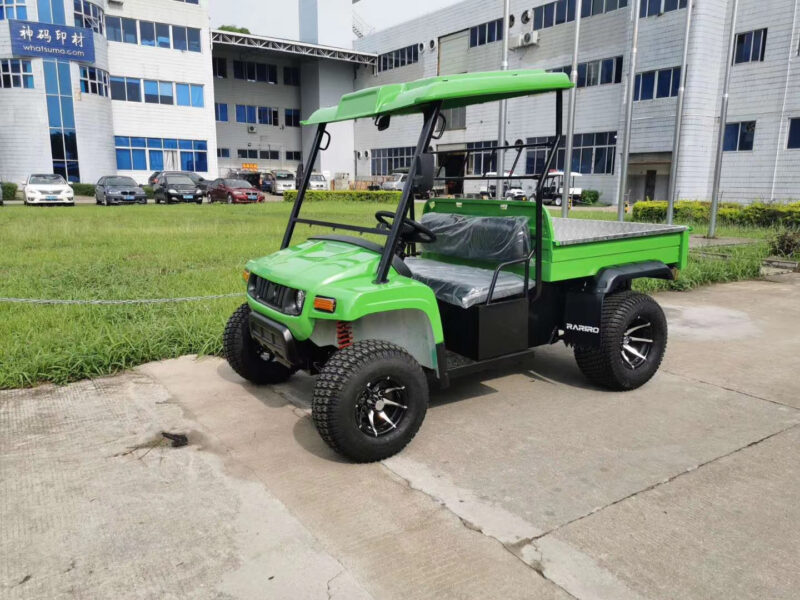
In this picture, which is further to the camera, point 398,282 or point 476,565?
point 398,282

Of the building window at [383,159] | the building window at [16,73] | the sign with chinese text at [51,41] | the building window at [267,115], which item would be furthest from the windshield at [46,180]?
the building window at [267,115]

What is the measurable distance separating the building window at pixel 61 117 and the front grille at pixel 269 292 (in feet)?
124

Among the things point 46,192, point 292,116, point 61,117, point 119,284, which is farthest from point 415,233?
point 292,116

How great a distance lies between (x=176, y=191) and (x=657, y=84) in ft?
72.9

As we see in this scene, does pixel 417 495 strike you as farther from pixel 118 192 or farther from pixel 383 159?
pixel 383 159

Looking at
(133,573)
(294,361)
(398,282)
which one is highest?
(398,282)

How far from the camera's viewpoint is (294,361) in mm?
3859

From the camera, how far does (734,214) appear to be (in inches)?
757

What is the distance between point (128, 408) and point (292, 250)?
160cm

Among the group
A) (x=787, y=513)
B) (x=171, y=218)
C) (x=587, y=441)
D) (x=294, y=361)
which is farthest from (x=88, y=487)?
(x=171, y=218)

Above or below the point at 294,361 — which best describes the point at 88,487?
below

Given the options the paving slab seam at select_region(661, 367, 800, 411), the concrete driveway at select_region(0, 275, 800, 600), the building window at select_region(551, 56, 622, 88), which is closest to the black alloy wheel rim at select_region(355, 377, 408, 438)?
the concrete driveway at select_region(0, 275, 800, 600)

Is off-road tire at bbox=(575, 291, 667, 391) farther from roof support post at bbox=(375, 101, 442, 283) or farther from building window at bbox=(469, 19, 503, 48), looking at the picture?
building window at bbox=(469, 19, 503, 48)

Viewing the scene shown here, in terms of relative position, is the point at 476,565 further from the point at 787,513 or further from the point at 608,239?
the point at 608,239
